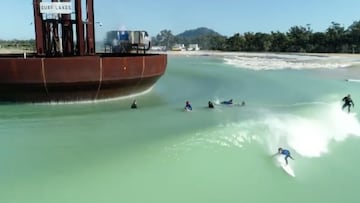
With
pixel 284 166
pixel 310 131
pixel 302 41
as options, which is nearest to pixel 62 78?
pixel 310 131

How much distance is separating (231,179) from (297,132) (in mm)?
5570

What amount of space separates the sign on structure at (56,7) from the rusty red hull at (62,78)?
195 inches

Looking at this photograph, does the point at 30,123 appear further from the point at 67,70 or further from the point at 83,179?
the point at 83,179

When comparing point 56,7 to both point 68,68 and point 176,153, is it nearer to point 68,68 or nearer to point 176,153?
point 68,68

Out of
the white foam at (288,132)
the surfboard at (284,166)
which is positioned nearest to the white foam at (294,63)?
the white foam at (288,132)

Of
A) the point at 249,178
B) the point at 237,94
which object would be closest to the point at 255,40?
the point at 237,94

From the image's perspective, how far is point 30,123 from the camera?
1702 cm

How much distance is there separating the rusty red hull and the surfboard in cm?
1285

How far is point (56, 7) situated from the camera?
81.7 feet

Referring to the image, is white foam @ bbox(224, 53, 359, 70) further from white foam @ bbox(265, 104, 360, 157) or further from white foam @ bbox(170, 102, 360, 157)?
white foam @ bbox(170, 102, 360, 157)

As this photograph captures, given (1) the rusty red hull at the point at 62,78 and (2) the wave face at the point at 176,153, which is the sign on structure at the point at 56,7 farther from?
(2) the wave face at the point at 176,153

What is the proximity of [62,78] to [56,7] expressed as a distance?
6217mm

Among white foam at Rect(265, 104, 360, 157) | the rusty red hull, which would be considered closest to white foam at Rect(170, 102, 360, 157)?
white foam at Rect(265, 104, 360, 157)

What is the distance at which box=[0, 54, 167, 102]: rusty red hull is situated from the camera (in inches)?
824
